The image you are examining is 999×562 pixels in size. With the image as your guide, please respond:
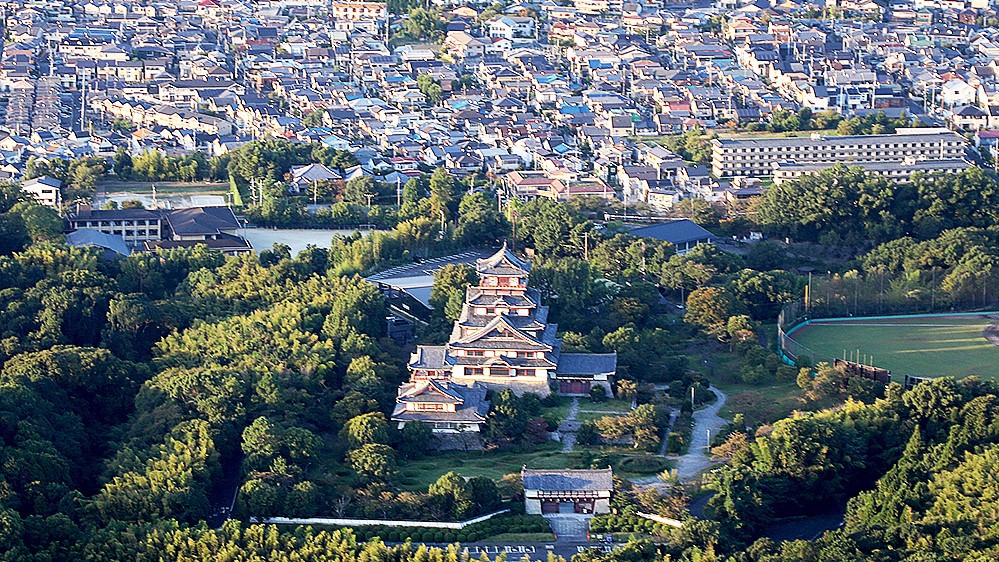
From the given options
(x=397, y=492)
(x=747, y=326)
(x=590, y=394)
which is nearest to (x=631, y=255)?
(x=747, y=326)

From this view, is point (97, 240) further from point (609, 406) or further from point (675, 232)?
point (609, 406)

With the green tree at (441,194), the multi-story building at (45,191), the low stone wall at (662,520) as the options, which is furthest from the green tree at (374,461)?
the multi-story building at (45,191)

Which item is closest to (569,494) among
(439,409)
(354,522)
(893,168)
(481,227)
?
(354,522)

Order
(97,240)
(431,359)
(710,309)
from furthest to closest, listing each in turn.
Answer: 1. (97,240)
2. (710,309)
3. (431,359)

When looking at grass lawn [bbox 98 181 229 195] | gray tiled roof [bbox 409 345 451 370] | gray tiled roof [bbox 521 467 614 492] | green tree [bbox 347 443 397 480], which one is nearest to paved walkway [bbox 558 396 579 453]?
gray tiled roof [bbox 521 467 614 492]

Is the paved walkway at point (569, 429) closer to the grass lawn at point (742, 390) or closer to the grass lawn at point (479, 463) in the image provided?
the grass lawn at point (479, 463)

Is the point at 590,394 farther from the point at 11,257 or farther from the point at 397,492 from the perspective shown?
the point at 11,257
